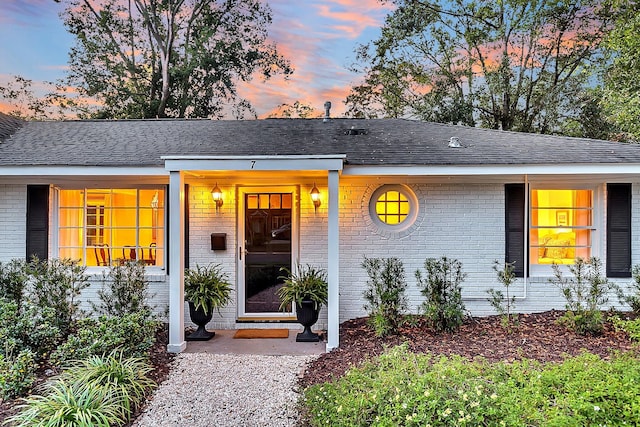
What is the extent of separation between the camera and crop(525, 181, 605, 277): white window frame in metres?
6.38

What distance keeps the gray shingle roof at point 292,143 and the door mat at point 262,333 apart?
2.67 metres

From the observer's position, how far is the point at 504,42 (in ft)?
51.6

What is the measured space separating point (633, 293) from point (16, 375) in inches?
309

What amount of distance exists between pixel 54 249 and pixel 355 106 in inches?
508

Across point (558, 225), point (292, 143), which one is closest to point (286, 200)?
point (292, 143)

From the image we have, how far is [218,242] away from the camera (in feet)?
21.1

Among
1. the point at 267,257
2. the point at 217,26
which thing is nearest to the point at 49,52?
the point at 217,26

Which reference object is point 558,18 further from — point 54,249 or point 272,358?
point 54,249

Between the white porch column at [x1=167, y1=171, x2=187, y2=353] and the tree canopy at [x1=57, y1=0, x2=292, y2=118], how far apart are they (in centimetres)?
1222

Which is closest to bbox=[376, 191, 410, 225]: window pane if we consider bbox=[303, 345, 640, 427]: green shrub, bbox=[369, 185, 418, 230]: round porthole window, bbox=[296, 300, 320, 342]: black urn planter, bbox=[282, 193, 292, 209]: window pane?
bbox=[369, 185, 418, 230]: round porthole window

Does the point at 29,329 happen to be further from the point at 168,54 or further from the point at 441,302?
the point at 168,54

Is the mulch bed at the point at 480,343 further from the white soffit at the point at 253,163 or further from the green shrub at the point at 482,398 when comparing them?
the white soffit at the point at 253,163

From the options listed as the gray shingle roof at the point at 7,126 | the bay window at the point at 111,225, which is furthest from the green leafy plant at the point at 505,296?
the gray shingle roof at the point at 7,126

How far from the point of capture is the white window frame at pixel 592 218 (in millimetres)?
6383
